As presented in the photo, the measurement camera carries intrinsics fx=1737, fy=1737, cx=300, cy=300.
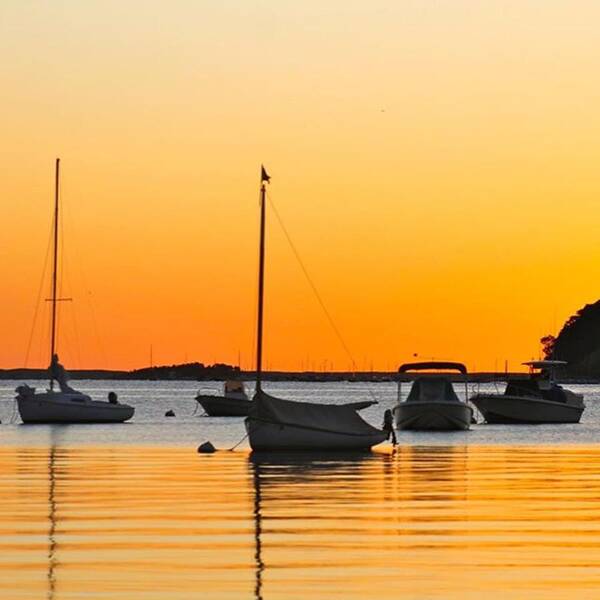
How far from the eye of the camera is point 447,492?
42.6 m

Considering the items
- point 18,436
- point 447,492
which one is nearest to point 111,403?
point 18,436

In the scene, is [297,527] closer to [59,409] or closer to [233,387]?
[59,409]

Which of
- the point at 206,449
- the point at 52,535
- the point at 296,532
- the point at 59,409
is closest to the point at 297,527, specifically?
the point at 296,532

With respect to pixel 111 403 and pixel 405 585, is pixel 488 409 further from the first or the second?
pixel 405 585

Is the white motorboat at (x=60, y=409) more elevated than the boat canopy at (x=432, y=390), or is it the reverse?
the boat canopy at (x=432, y=390)

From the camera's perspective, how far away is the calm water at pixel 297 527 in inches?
963

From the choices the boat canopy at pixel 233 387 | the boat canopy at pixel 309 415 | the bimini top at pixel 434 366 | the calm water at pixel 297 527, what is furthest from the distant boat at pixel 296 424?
the boat canopy at pixel 233 387

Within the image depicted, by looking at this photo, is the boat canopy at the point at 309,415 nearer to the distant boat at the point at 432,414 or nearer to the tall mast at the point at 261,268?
the tall mast at the point at 261,268

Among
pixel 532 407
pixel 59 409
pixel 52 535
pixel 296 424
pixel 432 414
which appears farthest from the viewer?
pixel 532 407

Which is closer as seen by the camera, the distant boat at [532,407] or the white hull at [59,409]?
the white hull at [59,409]

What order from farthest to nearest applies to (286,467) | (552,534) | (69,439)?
(69,439), (286,467), (552,534)

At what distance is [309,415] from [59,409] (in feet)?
138

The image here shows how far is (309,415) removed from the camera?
62.6 meters

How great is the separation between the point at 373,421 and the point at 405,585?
107m
